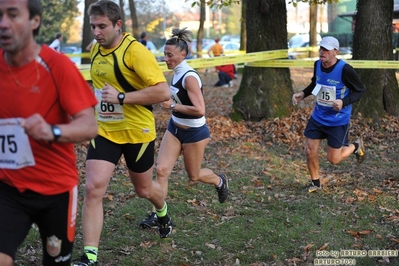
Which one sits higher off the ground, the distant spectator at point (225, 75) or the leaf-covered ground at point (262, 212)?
the leaf-covered ground at point (262, 212)

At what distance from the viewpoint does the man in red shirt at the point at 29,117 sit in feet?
11.2

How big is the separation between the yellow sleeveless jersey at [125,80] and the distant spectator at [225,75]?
59.4 ft

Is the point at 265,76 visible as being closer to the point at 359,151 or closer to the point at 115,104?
the point at 359,151

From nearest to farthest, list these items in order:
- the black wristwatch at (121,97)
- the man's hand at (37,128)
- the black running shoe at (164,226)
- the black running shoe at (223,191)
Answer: the man's hand at (37,128), the black wristwatch at (121,97), the black running shoe at (164,226), the black running shoe at (223,191)

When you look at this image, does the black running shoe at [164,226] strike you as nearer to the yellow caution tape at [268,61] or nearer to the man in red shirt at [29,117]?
the man in red shirt at [29,117]

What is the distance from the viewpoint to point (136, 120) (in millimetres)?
5605

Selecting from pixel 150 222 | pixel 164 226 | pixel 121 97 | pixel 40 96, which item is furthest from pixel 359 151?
pixel 40 96

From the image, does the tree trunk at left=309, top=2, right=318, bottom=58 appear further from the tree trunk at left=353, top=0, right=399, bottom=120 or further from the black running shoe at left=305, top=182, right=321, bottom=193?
the black running shoe at left=305, top=182, right=321, bottom=193

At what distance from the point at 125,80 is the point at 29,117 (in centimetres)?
210

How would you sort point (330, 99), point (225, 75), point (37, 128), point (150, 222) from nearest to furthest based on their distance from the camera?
point (37, 128), point (150, 222), point (330, 99), point (225, 75)

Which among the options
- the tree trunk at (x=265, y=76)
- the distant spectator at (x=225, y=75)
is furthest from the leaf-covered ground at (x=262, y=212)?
the distant spectator at (x=225, y=75)

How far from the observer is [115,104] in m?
5.44

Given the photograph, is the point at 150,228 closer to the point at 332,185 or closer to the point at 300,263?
the point at 300,263

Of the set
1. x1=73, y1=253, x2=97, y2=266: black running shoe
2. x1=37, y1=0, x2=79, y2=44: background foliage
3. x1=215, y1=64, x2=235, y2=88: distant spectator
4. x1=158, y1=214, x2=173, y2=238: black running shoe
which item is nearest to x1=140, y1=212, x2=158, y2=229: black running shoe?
x1=158, y1=214, x2=173, y2=238: black running shoe
